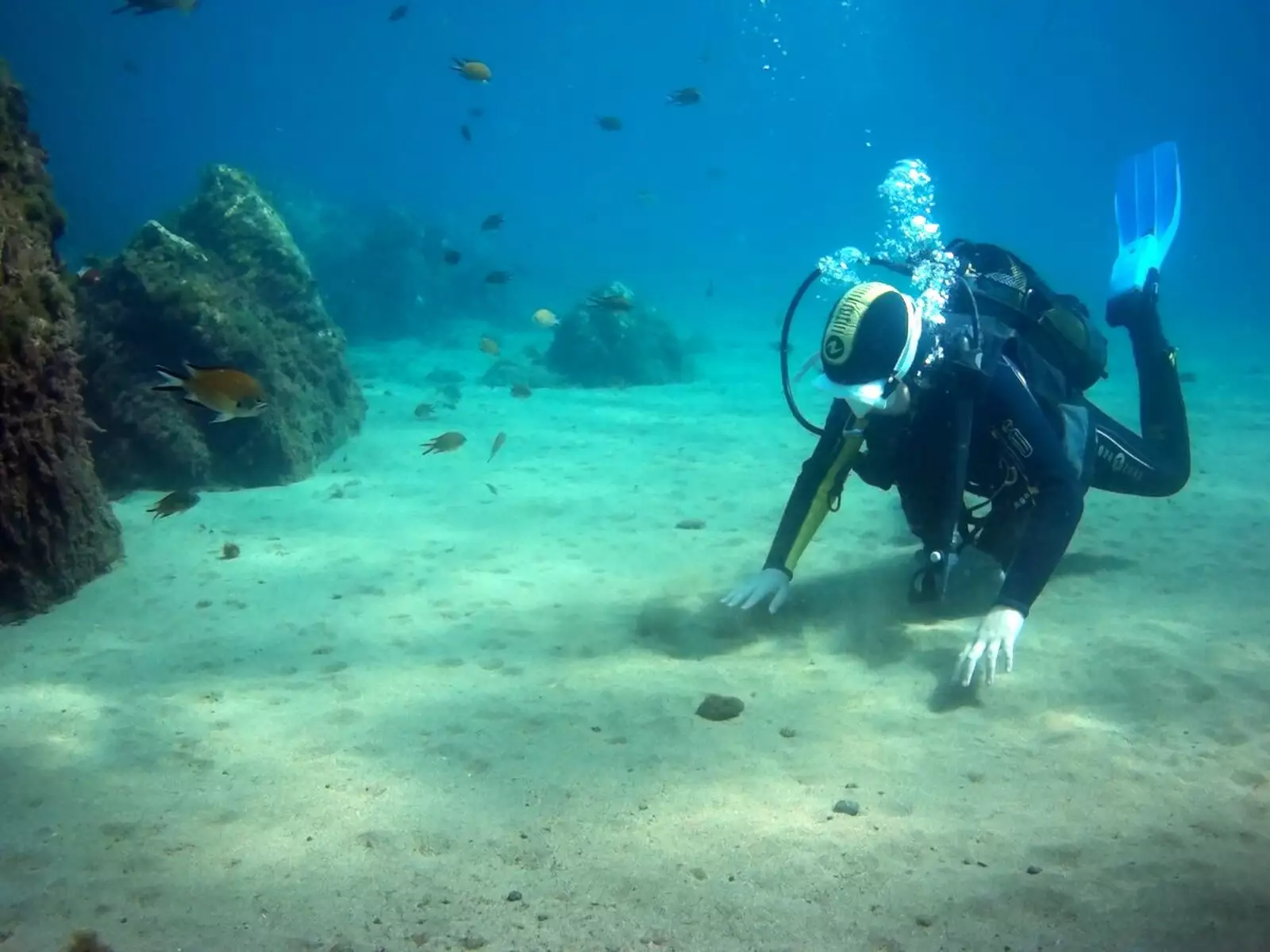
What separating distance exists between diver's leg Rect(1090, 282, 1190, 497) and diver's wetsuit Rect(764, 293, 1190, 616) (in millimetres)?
16

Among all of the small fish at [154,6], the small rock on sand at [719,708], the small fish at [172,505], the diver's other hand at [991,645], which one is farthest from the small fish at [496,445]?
the diver's other hand at [991,645]

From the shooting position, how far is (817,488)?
4.74 meters

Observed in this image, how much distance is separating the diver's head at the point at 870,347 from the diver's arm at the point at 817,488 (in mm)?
782

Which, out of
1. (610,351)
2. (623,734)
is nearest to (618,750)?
(623,734)

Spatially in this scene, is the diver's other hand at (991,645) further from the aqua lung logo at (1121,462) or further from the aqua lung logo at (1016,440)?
the aqua lung logo at (1121,462)

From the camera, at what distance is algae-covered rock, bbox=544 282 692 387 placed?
16.6 m

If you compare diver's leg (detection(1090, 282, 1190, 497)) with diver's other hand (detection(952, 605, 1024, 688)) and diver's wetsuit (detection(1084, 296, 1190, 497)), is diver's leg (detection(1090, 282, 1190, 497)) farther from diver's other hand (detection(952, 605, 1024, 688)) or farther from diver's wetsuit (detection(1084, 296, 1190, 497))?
diver's other hand (detection(952, 605, 1024, 688))

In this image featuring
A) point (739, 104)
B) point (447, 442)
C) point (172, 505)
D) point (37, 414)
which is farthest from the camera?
point (739, 104)

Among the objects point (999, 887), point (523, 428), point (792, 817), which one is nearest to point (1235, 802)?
point (999, 887)

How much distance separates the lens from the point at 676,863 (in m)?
2.51

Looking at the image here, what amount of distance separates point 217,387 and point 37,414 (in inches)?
50.2

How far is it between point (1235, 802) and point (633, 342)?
1503 centimetres

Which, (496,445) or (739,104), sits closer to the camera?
(496,445)

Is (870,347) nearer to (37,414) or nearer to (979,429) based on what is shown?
(979,429)
